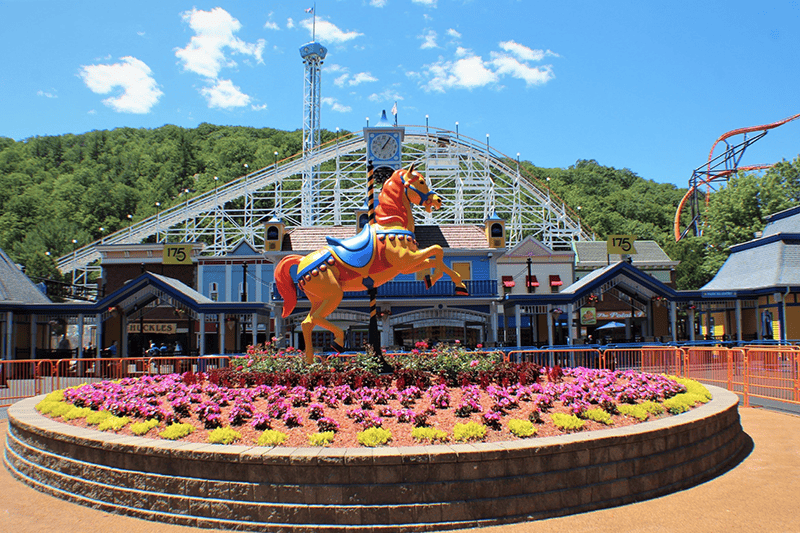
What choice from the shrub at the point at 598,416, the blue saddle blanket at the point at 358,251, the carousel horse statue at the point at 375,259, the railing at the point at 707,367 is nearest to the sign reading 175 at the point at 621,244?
the railing at the point at 707,367

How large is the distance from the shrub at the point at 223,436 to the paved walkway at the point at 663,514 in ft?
3.73

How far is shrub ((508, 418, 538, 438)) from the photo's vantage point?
708 cm

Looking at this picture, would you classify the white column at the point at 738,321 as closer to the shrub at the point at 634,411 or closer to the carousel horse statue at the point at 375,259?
the carousel horse statue at the point at 375,259

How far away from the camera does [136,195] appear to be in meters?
78.3

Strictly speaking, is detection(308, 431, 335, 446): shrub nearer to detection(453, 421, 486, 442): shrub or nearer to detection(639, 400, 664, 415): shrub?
detection(453, 421, 486, 442): shrub

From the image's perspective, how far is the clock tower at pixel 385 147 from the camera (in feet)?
107

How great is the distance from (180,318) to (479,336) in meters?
22.0

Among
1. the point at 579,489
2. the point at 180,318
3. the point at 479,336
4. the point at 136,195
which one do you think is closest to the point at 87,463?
the point at 579,489

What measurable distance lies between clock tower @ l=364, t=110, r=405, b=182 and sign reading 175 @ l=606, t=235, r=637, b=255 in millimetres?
14539

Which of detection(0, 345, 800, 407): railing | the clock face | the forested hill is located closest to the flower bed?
detection(0, 345, 800, 407): railing

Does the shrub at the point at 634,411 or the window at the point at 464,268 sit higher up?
the window at the point at 464,268

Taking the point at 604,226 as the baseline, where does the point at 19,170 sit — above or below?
above

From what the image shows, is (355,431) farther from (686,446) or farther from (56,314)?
(56,314)

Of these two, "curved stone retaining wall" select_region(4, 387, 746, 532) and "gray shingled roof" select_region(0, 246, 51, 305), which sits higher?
"gray shingled roof" select_region(0, 246, 51, 305)
